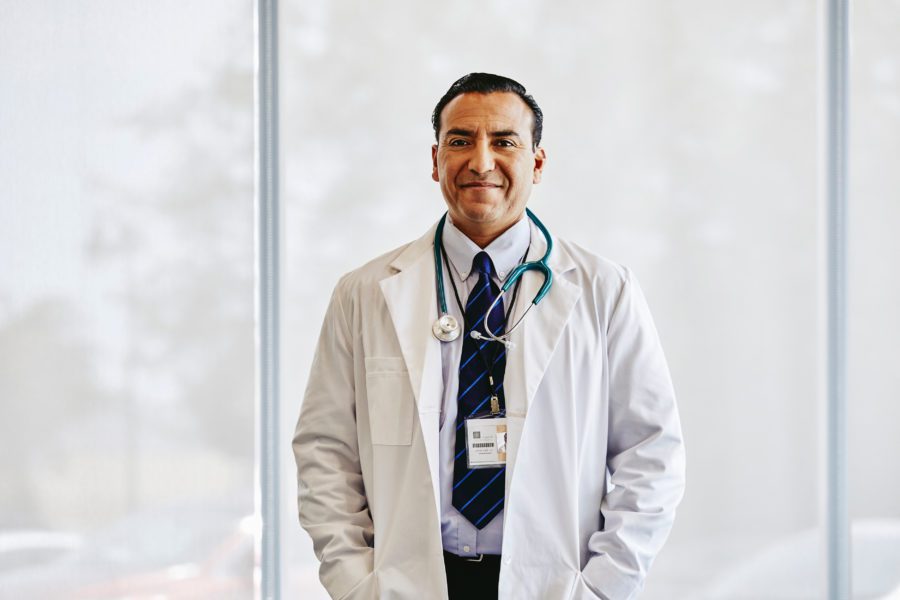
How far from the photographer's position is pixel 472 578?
6.02ft

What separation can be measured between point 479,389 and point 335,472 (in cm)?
35

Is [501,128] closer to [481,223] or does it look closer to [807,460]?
[481,223]

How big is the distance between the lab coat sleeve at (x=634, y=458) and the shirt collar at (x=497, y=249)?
24 centimetres

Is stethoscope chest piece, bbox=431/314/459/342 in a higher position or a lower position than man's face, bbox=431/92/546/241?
lower

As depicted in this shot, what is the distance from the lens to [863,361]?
2830 millimetres

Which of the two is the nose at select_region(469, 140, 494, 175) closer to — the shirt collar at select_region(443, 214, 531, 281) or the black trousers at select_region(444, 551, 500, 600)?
the shirt collar at select_region(443, 214, 531, 281)

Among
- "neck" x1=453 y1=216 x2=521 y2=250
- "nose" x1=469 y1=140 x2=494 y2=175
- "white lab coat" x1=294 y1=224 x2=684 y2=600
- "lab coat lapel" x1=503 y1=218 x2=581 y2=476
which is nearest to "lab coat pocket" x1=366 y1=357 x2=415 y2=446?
"white lab coat" x1=294 y1=224 x2=684 y2=600

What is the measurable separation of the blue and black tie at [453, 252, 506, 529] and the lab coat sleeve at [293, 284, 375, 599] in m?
0.23

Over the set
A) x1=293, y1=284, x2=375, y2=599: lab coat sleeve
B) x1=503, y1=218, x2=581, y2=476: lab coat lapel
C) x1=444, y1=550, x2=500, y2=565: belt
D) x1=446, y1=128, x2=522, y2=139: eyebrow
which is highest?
x1=446, y1=128, x2=522, y2=139: eyebrow

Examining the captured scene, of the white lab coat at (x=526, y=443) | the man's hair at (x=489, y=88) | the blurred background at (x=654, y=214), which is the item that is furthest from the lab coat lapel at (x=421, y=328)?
the blurred background at (x=654, y=214)

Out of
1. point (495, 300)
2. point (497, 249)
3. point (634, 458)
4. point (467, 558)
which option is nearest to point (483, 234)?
point (497, 249)

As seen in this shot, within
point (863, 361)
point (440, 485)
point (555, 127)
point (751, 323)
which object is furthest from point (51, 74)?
point (863, 361)

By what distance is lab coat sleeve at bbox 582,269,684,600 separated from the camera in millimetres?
1797

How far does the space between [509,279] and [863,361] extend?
1444 millimetres
